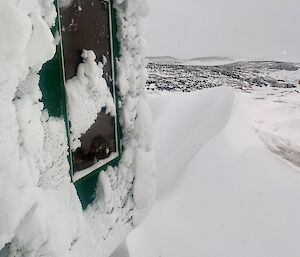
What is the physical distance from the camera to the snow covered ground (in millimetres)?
2908

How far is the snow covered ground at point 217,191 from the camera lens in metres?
2.91

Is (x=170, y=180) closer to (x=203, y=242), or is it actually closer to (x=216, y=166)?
(x=216, y=166)

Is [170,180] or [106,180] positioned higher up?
[106,180]

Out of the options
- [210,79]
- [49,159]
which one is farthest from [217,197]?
[210,79]

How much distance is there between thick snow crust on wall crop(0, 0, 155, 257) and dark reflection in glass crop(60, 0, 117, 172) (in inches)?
6.1

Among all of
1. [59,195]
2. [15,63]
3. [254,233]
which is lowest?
[254,233]

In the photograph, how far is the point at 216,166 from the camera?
4305 millimetres

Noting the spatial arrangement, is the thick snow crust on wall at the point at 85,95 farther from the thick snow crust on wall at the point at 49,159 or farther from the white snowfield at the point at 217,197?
the white snowfield at the point at 217,197

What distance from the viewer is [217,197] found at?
144 inches

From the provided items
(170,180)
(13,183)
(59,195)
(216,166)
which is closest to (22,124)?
(13,183)

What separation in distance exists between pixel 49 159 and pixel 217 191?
2637 mm

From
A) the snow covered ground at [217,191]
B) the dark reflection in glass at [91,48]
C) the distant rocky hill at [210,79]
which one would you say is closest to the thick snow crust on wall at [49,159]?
the dark reflection in glass at [91,48]

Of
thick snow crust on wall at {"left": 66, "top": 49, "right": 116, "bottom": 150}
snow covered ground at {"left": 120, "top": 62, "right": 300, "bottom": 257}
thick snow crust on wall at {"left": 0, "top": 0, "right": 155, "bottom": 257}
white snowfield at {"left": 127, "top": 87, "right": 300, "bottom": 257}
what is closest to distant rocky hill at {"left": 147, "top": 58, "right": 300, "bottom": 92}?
snow covered ground at {"left": 120, "top": 62, "right": 300, "bottom": 257}

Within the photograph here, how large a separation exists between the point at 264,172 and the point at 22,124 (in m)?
3.70
